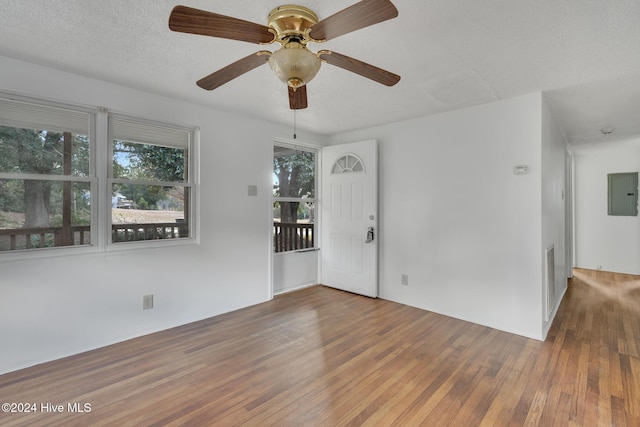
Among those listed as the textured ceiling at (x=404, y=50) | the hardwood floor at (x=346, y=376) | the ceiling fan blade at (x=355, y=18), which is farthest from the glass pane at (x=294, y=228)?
the ceiling fan blade at (x=355, y=18)

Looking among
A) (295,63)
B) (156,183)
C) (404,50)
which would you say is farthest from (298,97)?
(156,183)

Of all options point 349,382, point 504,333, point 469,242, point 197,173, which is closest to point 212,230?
point 197,173

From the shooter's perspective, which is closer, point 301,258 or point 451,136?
point 451,136

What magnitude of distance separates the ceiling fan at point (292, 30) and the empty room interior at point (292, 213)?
0.04 feet

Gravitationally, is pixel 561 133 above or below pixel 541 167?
above

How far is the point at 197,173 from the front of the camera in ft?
10.5

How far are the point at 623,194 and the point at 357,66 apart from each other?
20.0ft

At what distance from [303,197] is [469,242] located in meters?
2.25

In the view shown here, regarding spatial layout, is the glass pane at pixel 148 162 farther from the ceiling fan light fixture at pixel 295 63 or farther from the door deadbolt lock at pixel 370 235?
the door deadbolt lock at pixel 370 235

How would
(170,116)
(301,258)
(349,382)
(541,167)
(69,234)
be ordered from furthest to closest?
(301,258), (170,116), (541,167), (69,234), (349,382)

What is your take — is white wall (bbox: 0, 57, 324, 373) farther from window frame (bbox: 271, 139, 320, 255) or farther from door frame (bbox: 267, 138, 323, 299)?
window frame (bbox: 271, 139, 320, 255)

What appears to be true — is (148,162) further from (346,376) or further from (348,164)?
(346,376)

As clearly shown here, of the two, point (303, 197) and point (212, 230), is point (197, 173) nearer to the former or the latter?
point (212, 230)

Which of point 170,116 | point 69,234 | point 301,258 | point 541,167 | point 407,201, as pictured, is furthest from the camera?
point 301,258
